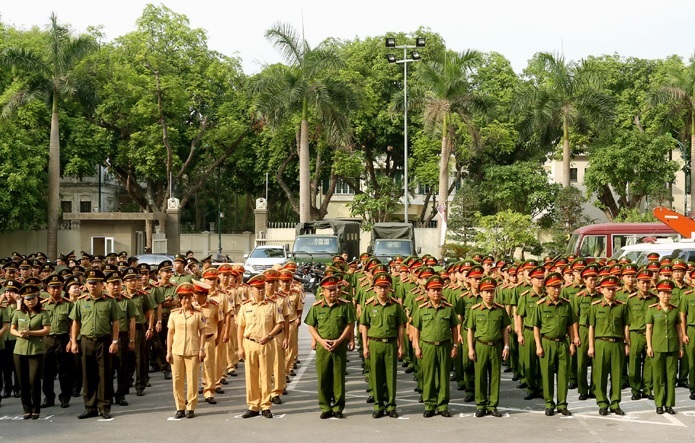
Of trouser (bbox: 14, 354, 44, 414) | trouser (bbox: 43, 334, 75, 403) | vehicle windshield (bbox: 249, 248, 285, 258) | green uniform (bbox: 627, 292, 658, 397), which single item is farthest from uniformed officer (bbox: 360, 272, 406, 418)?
vehicle windshield (bbox: 249, 248, 285, 258)

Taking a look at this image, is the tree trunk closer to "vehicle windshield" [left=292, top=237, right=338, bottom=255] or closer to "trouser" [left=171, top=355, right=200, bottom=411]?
"vehicle windshield" [left=292, top=237, right=338, bottom=255]

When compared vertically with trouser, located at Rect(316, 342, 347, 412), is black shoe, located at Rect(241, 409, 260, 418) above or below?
below

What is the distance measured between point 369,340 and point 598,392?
2.89 m

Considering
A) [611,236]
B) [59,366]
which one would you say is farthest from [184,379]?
[611,236]

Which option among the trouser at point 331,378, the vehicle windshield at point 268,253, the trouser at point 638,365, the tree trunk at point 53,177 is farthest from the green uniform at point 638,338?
the tree trunk at point 53,177

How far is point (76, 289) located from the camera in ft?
46.4

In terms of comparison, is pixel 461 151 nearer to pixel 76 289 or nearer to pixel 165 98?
pixel 165 98

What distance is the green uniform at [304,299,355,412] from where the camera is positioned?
12.4m

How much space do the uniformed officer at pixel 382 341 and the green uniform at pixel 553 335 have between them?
5.85 feet

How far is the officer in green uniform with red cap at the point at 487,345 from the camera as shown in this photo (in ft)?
41.1

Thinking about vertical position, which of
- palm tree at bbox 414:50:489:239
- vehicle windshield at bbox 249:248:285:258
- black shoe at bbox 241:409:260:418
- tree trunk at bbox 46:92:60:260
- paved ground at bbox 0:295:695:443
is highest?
palm tree at bbox 414:50:489:239

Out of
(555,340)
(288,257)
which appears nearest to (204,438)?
(555,340)

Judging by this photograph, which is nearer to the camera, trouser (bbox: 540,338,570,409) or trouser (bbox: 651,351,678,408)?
trouser (bbox: 540,338,570,409)

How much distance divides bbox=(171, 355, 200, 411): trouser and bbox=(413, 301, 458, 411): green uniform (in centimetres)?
278
